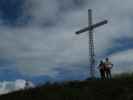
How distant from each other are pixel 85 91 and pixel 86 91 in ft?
0.30

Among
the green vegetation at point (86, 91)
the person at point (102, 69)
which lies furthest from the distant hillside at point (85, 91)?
the person at point (102, 69)

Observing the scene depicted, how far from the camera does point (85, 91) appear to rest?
18312 mm

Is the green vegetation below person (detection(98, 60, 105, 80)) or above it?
below

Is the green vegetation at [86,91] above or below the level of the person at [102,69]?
below

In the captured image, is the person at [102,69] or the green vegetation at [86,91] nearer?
the green vegetation at [86,91]

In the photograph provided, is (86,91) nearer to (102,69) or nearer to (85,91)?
(85,91)

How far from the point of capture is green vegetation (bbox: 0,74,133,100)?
16.8 metres

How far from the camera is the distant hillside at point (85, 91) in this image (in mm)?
16766

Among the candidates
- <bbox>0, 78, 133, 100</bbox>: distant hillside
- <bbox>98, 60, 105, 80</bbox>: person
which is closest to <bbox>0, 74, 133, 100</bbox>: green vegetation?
<bbox>0, 78, 133, 100</bbox>: distant hillside

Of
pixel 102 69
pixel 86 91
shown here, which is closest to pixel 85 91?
pixel 86 91

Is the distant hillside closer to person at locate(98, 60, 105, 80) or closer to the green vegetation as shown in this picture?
the green vegetation

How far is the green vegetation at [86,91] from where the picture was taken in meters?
16.8

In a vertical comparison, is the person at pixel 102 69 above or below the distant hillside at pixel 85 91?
above

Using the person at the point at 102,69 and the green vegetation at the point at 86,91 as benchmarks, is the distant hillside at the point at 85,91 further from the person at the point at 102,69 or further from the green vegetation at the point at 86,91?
the person at the point at 102,69
